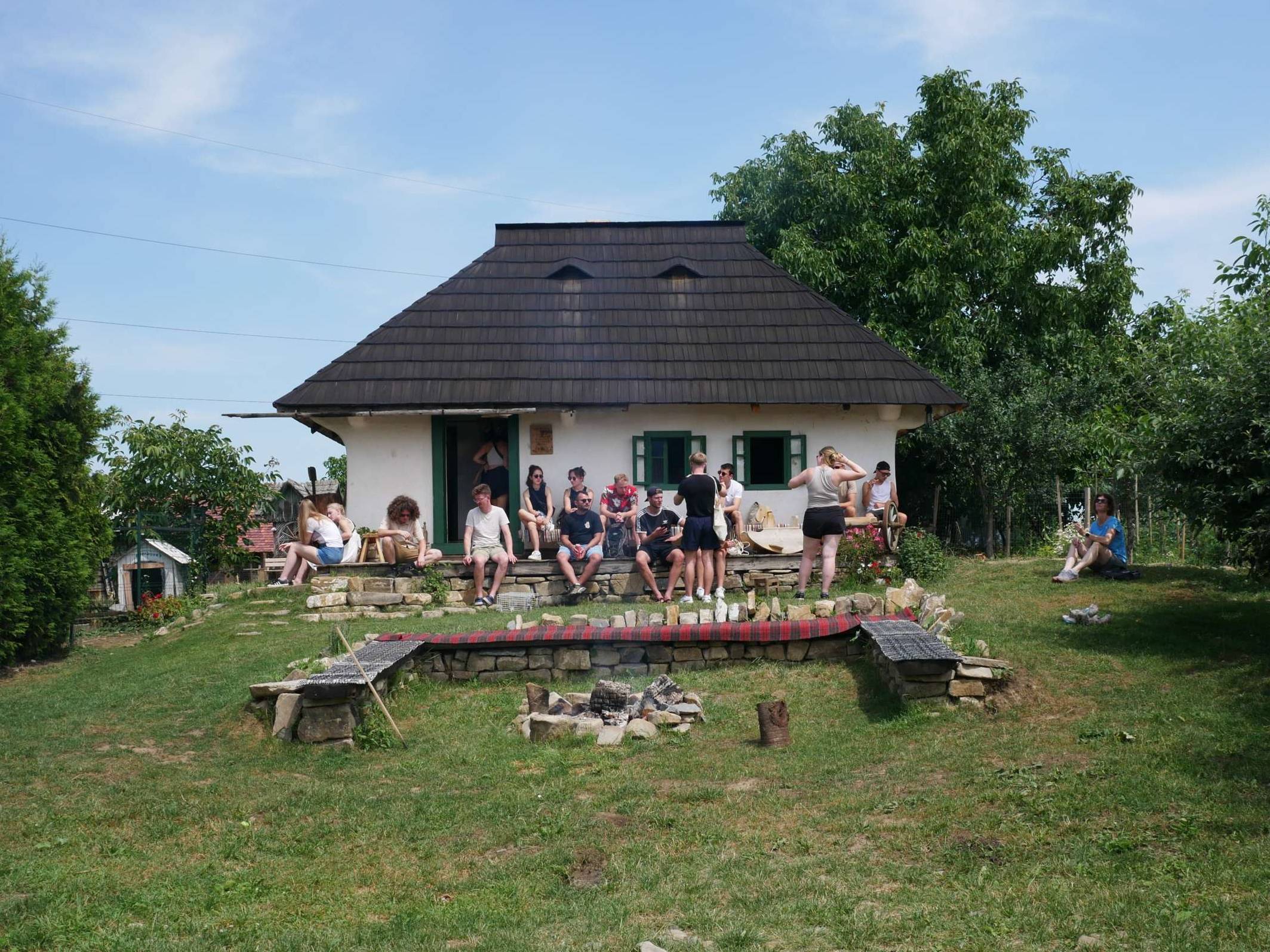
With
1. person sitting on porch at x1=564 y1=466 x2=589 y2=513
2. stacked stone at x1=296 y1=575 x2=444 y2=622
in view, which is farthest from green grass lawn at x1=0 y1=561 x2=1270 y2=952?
person sitting on porch at x1=564 y1=466 x2=589 y2=513

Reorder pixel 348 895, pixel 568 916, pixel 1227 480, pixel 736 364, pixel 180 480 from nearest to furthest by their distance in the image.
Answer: pixel 568 916 → pixel 348 895 → pixel 1227 480 → pixel 736 364 → pixel 180 480

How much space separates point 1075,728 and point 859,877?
113 inches

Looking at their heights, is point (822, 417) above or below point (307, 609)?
above

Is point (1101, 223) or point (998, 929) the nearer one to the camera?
point (998, 929)

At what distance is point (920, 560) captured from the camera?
1448 cm

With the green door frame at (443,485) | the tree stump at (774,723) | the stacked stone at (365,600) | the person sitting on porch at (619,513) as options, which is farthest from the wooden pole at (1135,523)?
the tree stump at (774,723)

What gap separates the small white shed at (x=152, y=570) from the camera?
2200 cm

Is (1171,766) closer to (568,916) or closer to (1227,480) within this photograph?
(568,916)

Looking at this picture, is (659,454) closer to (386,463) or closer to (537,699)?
(386,463)

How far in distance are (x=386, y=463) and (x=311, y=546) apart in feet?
7.63

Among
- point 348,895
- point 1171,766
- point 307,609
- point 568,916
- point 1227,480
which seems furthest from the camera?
point 307,609

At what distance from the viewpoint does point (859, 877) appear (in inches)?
221

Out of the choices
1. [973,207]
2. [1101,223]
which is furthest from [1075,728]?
[1101,223]

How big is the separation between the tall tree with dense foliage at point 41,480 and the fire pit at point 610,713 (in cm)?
763
